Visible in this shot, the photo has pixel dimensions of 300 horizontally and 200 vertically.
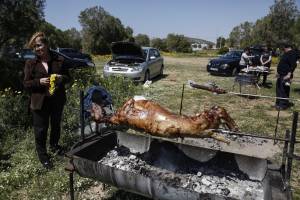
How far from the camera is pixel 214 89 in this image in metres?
3.49

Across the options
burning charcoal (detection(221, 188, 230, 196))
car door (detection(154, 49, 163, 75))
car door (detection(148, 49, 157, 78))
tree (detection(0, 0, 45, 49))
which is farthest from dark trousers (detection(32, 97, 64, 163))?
car door (detection(154, 49, 163, 75))

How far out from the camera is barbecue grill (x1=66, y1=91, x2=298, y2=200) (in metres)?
2.94

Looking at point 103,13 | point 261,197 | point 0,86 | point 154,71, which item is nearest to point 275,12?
point 103,13

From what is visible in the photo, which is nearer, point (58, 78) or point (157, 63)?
point (58, 78)

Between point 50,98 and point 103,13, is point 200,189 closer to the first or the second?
point 50,98

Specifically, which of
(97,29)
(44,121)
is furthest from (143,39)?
(44,121)

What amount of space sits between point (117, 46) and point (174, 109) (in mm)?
5273

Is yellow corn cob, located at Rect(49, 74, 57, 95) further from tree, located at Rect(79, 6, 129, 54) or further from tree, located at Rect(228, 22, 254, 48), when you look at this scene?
tree, located at Rect(228, 22, 254, 48)

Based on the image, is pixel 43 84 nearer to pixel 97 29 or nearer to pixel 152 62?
pixel 152 62

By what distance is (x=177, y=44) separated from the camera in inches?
2104

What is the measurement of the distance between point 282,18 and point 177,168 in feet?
118

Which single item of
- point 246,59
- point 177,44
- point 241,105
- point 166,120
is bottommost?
point 241,105

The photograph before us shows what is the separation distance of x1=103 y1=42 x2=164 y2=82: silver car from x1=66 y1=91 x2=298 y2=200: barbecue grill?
8581 millimetres

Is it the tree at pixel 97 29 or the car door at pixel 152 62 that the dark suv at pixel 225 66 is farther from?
the tree at pixel 97 29
